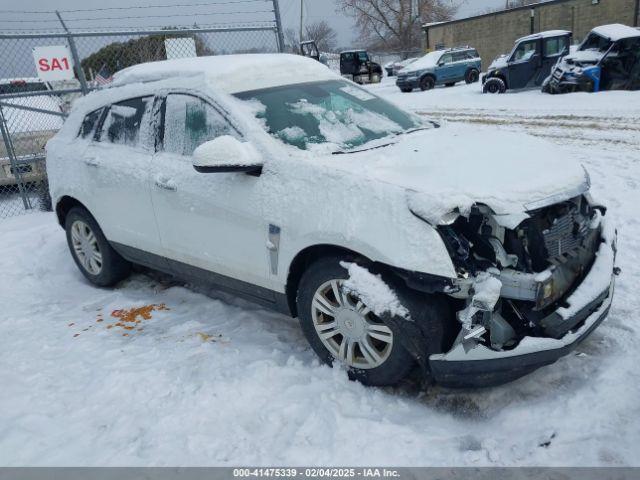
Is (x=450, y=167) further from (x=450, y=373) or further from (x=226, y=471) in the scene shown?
(x=226, y=471)

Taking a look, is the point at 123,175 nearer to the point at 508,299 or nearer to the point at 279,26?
the point at 508,299

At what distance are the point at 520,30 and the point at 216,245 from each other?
33894 millimetres

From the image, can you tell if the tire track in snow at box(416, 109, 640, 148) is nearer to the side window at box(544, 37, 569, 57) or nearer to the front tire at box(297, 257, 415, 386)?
the side window at box(544, 37, 569, 57)

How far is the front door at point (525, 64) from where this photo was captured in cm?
1769

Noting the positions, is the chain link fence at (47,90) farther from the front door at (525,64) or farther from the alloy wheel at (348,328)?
the front door at (525,64)

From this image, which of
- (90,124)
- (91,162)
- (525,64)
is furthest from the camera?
(525,64)

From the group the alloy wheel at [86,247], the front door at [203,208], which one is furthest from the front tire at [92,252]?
the front door at [203,208]

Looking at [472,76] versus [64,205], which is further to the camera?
[472,76]

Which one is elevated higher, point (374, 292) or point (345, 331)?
point (374, 292)

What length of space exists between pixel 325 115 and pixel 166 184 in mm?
1227

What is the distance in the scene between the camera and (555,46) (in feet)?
58.7

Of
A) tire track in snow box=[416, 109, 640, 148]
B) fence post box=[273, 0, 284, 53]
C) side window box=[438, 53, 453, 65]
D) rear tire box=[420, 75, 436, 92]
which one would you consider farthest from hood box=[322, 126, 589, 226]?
side window box=[438, 53, 453, 65]

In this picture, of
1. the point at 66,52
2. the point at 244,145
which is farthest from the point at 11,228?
the point at 244,145

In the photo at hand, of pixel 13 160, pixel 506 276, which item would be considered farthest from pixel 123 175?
pixel 13 160
